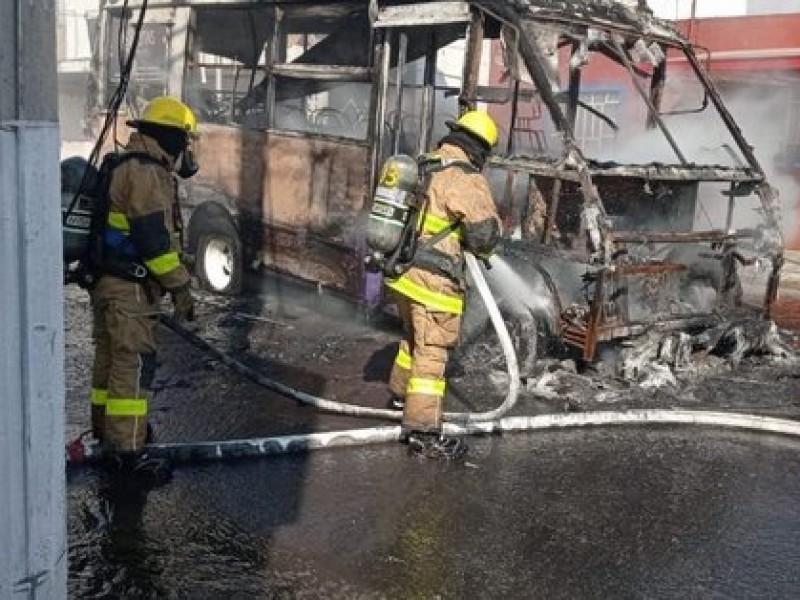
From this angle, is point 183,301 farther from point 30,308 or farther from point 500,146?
point 500,146

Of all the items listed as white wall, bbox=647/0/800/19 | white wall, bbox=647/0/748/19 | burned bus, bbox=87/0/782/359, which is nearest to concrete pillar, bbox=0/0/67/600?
burned bus, bbox=87/0/782/359

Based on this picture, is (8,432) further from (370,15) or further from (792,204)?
(792,204)

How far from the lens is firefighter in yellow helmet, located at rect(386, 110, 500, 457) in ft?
14.6

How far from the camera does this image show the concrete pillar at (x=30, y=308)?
146 centimetres

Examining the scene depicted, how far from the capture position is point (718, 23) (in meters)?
15.2

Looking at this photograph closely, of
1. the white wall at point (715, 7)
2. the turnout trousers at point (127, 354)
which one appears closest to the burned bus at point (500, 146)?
the turnout trousers at point (127, 354)

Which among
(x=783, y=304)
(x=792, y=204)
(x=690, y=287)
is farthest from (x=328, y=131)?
(x=792, y=204)

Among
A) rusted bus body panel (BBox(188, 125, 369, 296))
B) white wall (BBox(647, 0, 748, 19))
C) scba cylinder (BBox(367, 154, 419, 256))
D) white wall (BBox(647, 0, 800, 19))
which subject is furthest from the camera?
white wall (BBox(647, 0, 748, 19))

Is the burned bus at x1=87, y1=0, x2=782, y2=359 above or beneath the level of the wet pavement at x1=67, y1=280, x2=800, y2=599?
above

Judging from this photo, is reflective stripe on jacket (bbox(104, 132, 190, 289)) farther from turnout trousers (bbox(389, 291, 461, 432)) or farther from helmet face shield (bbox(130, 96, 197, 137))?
turnout trousers (bbox(389, 291, 461, 432))

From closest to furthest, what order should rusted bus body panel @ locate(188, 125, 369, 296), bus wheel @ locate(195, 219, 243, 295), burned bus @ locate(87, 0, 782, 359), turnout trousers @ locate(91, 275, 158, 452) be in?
turnout trousers @ locate(91, 275, 158, 452)
burned bus @ locate(87, 0, 782, 359)
rusted bus body panel @ locate(188, 125, 369, 296)
bus wheel @ locate(195, 219, 243, 295)

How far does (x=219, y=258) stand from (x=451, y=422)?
4.01 metres

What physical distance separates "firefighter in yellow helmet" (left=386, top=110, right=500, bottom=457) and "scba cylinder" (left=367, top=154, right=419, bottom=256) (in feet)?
0.52

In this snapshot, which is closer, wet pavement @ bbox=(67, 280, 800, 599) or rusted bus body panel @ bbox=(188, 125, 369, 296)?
wet pavement @ bbox=(67, 280, 800, 599)
